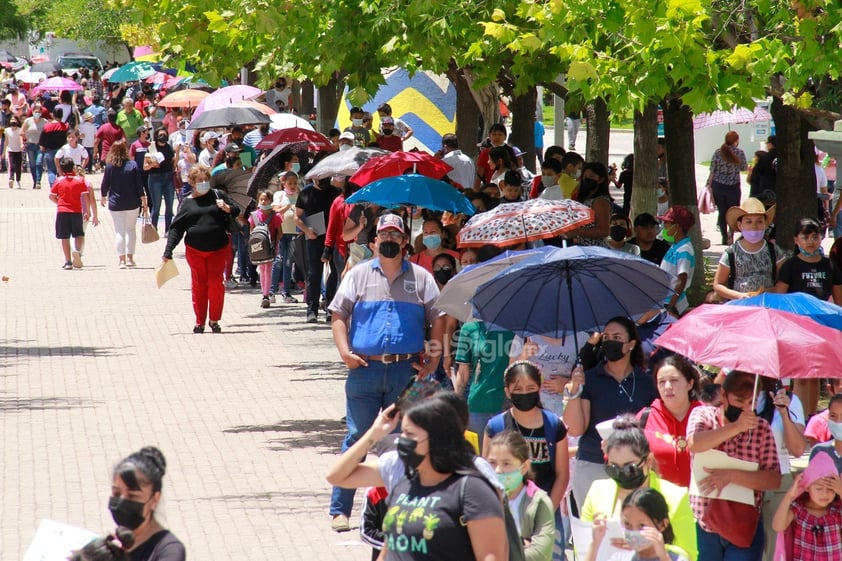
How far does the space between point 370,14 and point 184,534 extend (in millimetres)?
5452

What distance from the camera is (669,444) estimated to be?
711 centimetres

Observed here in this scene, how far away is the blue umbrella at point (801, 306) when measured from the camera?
7625 mm

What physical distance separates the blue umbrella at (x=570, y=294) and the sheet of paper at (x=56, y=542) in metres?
3.79

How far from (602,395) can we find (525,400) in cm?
61

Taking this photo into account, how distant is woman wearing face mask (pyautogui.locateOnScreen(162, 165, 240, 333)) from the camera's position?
16141 mm

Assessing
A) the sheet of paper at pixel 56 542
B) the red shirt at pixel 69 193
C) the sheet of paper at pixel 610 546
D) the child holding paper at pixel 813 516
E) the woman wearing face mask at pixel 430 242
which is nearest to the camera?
the sheet of paper at pixel 56 542

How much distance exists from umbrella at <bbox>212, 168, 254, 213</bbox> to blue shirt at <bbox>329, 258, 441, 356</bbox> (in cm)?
976

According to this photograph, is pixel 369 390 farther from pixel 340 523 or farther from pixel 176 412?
pixel 176 412

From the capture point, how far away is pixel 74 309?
18.5 meters

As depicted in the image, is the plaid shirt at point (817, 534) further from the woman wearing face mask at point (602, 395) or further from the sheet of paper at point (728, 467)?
the woman wearing face mask at point (602, 395)

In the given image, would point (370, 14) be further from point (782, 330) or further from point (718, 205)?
point (718, 205)

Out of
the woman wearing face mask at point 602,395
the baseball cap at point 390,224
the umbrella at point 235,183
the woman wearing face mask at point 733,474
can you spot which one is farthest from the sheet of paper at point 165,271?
the woman wearing face mask at point 733,474

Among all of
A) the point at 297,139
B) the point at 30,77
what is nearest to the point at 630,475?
the point at 297,139

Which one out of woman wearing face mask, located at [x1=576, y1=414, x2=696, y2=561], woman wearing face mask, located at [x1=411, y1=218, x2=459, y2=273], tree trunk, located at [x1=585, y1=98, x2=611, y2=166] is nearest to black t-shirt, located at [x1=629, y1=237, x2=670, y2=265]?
woman wearing face mask, located at [x1=411, y1=218, x2=459, y2=273]
